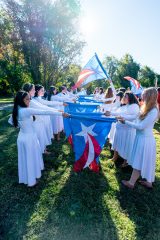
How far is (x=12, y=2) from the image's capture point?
71.9 ft

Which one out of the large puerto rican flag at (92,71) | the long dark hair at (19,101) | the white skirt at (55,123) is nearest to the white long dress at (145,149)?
the long dark hair at (19,101)

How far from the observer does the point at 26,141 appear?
5.61 metres

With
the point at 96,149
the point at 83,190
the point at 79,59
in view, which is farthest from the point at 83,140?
the point at 79,59

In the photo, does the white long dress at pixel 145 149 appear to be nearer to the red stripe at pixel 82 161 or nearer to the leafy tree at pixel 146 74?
the red stripe at pixel 82 161

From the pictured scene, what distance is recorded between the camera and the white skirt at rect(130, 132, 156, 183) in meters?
5.43

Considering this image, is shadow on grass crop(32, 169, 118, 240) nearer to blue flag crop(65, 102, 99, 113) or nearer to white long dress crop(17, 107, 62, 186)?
white long dress crop(17, 107, 62, 186)

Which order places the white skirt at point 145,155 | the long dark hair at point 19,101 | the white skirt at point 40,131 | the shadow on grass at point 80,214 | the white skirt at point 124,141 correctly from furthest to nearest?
the white skirt at point 40,131, the white skirt at point 124,141, the white skirt at point 145,155, the long dark hair at point 19,101, the shadow on grass at point 80,214

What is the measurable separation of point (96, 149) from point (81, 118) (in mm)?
1003

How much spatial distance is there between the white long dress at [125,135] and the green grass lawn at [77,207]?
2.07ft

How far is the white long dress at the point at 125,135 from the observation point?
21.5 feet

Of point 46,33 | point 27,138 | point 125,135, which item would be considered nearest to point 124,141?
point 125,135

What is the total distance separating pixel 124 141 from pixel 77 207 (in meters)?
2.97

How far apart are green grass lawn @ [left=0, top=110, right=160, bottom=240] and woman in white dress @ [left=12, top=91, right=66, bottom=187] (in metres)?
0.41

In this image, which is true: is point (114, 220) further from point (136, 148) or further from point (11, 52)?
point (11, 52)
